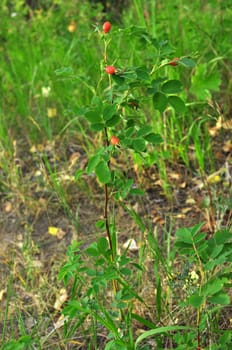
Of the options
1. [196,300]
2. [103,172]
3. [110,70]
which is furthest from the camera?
[103,172]

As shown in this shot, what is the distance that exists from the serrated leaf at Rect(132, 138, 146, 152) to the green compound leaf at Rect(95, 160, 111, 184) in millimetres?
106

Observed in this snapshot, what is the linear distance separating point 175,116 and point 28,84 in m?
1.15

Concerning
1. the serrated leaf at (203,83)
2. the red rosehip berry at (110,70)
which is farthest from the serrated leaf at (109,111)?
the serrated leaf at (203,83)

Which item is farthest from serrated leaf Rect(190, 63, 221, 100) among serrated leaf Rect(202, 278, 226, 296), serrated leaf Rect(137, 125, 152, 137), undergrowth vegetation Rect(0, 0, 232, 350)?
serrated leaf Rect(202, 278, 226, 296)

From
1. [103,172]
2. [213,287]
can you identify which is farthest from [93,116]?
[213,287]

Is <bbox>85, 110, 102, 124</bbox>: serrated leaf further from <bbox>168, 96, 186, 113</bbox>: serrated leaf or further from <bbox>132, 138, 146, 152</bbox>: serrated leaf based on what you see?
<bbox>168, 96, 186, 113</bbox>: serrated leaf

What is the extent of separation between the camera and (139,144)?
174 cm

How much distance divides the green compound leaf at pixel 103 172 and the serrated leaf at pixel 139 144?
106 mm

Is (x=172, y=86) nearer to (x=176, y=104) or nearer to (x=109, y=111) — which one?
(x=176, y=104)

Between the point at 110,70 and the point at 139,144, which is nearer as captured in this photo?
the point at 110,70

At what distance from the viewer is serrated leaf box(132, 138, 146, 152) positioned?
1.73 meters

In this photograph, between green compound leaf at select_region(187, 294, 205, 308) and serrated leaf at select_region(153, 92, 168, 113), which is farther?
serrated leaf at select_region(153, 92, 168, 113)

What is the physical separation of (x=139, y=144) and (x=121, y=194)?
0.58 feet

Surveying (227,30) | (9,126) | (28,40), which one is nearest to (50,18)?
(28,40)
